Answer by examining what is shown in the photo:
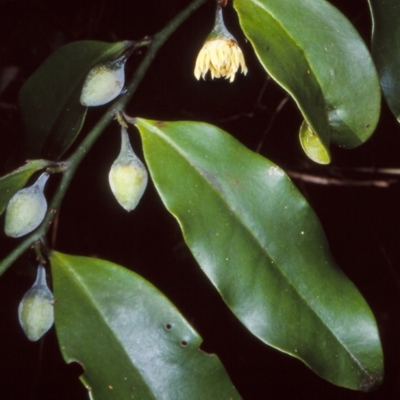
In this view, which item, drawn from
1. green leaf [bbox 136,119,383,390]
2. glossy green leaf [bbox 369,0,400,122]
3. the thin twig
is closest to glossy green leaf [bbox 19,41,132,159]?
green leaf [bbox 136,119,383,390]

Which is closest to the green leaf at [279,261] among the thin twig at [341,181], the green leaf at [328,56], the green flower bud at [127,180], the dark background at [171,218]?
the green flower bud at [127,180]

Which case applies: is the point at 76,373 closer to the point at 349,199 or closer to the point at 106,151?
the point at 106,151

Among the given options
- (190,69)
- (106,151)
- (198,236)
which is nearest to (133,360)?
(198,236)

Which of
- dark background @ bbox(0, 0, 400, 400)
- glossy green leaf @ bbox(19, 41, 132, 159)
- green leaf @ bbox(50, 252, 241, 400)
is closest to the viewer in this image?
green leaf @ bbox(50, 252, 241, 400)

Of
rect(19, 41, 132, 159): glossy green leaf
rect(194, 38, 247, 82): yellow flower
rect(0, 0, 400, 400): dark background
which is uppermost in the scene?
rect(194, 38, 247, 82): yellow flower

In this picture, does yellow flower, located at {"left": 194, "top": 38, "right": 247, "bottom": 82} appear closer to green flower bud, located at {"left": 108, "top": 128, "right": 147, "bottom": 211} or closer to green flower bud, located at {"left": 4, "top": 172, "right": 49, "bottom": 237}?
green flower bud, located at {"left": 108, "top": 128, "right": 147, "bottom": 211}

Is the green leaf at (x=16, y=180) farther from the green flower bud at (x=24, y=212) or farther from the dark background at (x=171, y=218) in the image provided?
the dark background at (x=171, y=218)

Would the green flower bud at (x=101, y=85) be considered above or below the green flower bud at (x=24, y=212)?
above
